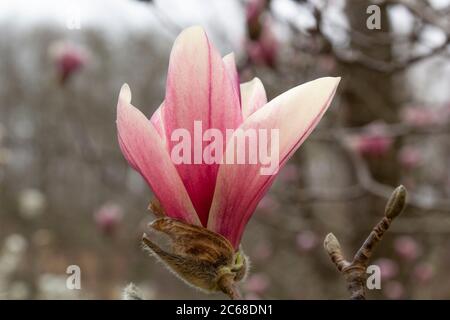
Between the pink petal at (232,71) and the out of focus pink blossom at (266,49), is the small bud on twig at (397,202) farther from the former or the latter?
the out of focus pink blossom at (266,49)

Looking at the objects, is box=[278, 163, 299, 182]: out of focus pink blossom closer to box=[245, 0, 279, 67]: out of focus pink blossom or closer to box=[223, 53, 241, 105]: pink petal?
box=[245, 0, 279, 67]: out of focus pink blossom

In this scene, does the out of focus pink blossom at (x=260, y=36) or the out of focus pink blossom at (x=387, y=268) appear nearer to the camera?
the out of focus pink blossom at (x=260, y=36)

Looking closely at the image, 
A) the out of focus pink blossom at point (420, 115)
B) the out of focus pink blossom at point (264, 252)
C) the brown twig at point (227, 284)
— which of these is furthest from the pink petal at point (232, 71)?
the out of focus pink blossom at point (264, 252)

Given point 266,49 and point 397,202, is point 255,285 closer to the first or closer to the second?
point 266,49

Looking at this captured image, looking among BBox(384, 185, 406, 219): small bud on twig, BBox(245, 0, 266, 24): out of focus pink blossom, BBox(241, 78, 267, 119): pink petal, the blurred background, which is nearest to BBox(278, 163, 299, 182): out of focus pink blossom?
the blurred background

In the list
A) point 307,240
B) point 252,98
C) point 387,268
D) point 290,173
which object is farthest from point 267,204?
point 252,98

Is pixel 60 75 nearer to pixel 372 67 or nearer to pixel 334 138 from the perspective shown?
Result: pixel 334 138
